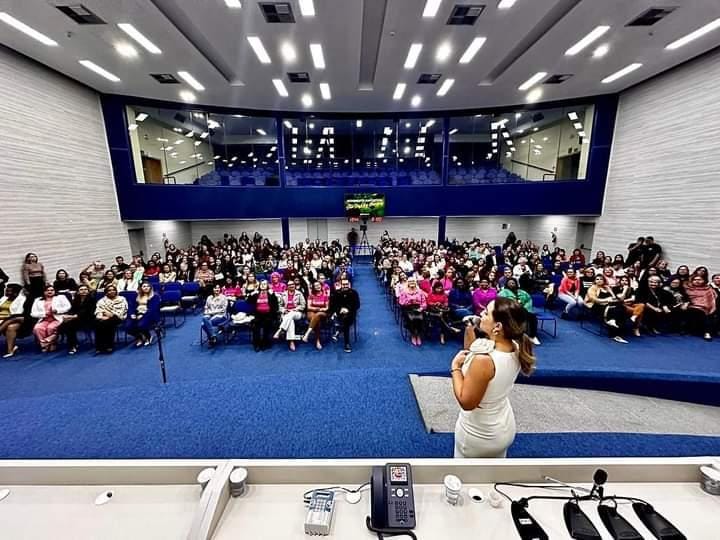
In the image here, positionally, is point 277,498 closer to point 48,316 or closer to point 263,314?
point 263,314

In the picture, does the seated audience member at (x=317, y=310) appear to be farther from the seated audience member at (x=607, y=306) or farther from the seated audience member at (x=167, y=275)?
the seated audience member at (x=607, y=306)

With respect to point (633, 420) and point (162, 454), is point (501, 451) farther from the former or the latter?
point (633, 420)

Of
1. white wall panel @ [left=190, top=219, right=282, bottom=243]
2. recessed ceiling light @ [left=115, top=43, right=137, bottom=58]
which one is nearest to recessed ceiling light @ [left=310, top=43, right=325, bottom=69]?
recessed ceiling light @ [left=115, top=43, right=137, bottom=58]

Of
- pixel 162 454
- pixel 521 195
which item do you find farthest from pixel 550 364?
pixel 521 195

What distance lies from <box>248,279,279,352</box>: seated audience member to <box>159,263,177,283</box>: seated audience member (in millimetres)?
3317

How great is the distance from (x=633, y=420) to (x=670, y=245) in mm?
8875

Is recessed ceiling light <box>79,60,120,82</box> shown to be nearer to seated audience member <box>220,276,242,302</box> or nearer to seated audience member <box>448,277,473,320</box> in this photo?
seated audience member <box>220,276,242,302</box>

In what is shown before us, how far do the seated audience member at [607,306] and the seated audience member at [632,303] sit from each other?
153 mm

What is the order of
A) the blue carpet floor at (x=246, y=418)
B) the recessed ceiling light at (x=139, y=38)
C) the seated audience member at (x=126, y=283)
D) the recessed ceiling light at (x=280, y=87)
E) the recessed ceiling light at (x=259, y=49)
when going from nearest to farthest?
the blue carpet floor at (x=246, y=418) → the recessed ceiling light at (x=139, y=38) → the seated audience member at (x=126, y=283) → the recessed ceiling light at (x=259, y=49) → the recessed ceiling light at (x=280, y=87)

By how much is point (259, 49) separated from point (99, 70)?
4730 mm

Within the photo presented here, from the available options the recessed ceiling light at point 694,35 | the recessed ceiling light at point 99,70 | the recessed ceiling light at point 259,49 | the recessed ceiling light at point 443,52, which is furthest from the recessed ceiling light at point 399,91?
the recessed ceiling light at point 99,70

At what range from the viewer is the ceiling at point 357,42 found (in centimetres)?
606

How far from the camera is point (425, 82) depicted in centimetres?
970

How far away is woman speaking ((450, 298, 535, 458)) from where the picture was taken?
1514 millimetres
